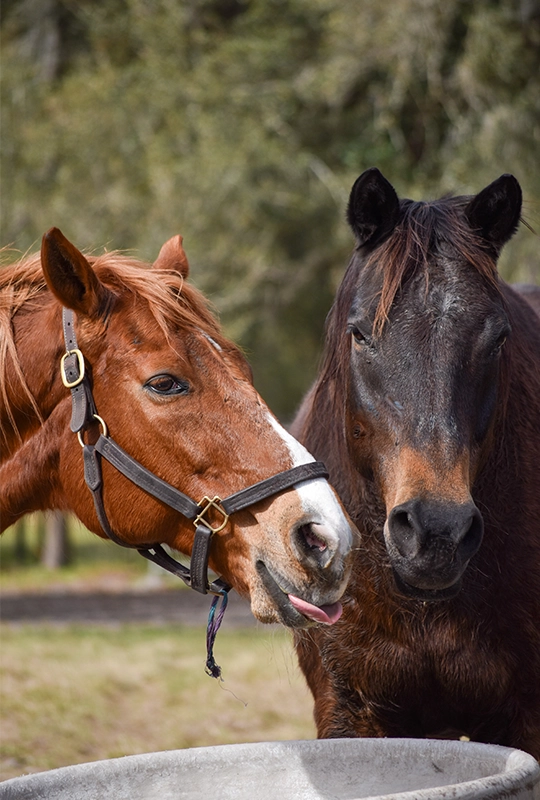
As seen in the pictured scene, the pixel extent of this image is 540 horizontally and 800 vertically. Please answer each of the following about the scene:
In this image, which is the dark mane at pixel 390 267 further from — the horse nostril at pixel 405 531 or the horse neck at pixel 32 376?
the horse neck at pixel 32 376

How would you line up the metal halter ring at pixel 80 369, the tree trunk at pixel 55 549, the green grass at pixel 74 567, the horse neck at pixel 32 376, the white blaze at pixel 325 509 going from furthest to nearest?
1. the tree trunk at pixel 55 549
2. the green grass at pixel 74 567
3. the horse neck at pixel 32 376
4. the metal halter ring at pixel 80 369
5. the white blaze at pixel 325 509

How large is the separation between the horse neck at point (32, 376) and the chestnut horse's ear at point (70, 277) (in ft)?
0.43

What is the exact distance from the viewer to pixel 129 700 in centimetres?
709

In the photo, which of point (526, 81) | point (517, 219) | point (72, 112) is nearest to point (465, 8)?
point (526, 81)

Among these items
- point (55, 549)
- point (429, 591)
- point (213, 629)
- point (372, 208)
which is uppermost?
point (372, 208)

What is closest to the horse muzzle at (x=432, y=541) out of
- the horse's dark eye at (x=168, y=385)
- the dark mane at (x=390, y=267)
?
the dark mane at (x=390, y=267)

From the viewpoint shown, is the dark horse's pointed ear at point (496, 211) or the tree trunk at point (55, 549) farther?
the tree trunk at point (55, 549)

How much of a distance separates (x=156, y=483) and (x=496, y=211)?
5.06ft

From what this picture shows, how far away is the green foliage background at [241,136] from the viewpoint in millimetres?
12695

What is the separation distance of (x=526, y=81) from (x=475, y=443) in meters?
9.40

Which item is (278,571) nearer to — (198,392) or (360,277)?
(198,392)

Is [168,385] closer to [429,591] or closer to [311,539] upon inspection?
[311,539]

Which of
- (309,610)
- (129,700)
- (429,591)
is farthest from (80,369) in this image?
(129,700)

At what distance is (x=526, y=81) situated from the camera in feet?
36.3
